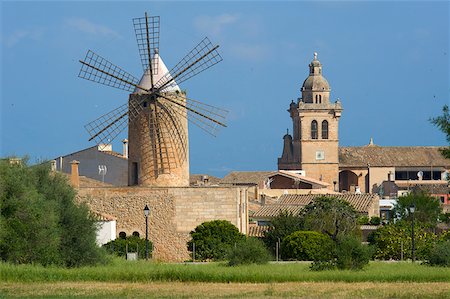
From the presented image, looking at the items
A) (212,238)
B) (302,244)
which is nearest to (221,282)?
(302,244)

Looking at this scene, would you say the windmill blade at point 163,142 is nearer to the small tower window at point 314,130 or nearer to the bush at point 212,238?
the bush at point 212,238

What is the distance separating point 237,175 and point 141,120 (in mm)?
41957

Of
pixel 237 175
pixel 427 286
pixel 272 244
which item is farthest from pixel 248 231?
pixel 237 175

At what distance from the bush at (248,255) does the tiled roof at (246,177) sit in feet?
158

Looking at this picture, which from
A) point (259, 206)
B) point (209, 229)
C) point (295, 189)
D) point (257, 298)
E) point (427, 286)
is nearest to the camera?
point (257, 298)

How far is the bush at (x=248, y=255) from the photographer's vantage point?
29.9 meters

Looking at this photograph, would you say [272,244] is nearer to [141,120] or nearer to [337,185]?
[141,120]

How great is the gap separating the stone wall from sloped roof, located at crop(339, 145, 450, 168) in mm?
58107

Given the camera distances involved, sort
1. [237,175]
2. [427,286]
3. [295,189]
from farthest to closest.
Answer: [237,175], [295,189], [427,286]

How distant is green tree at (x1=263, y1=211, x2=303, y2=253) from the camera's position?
42134 mm

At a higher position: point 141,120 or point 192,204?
point 141,120

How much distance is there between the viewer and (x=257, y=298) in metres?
21.3

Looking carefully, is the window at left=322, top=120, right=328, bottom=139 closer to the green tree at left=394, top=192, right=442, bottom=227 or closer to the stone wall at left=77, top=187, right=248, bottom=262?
the green tree at left=394, top=192, right=442, bottom=227

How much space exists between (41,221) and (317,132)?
7094 cm
